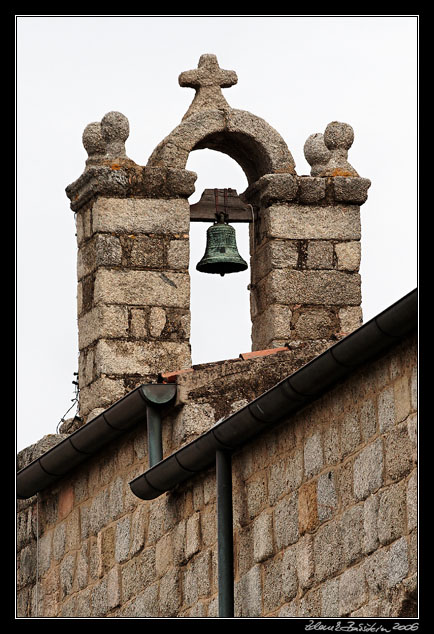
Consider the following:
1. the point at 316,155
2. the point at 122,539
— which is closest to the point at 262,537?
the point at 122,539

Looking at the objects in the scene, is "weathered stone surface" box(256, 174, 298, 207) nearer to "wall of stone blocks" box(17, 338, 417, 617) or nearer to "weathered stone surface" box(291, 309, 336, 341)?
"weathered stone surface" box(291, 309, 336, 341)

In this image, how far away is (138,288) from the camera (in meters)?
13.9

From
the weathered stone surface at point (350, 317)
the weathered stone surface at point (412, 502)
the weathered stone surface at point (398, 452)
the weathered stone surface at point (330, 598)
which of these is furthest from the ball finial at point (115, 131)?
the weathered stone surface at point (412, 502)

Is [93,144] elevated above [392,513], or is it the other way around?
[93,144]

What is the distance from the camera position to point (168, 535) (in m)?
11.8

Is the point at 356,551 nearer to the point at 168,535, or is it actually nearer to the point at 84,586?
the point at 168,535

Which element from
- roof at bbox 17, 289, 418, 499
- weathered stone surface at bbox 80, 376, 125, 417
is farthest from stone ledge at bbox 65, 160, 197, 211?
roof at bbox 17, 289, 418, 499

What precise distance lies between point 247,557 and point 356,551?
1.15 m

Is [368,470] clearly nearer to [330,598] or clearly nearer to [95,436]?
[330,598]

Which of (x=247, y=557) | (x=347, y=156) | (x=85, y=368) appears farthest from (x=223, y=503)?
(x=347, y=156)

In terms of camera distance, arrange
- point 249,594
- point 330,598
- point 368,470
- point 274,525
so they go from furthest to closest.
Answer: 1. point 249,594
2. point 274,525
3. point 330,598
4. point 368,470

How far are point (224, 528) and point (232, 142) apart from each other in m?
4.19

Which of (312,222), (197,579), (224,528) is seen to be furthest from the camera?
(312,222)

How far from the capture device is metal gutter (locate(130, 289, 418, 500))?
9562mm
